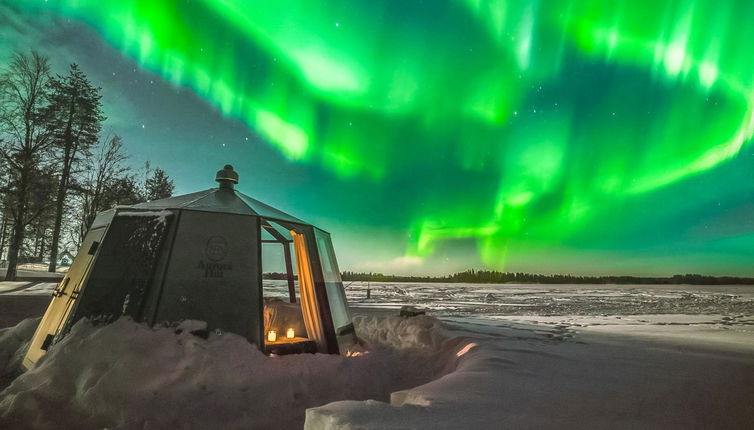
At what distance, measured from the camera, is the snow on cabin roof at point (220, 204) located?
554 centimetres

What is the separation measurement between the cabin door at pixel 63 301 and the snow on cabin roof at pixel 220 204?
3.26 ft

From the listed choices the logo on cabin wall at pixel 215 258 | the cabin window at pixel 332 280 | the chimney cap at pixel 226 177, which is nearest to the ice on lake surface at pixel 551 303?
the cabin window at pixel 332 280

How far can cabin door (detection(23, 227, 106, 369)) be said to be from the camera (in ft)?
16.6

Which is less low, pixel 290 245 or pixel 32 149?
pixel 32 149

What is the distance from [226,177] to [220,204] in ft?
3.14

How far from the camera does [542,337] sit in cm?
771

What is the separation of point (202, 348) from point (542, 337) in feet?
21.7

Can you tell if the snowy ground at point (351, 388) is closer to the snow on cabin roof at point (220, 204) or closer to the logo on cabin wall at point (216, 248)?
the logo on cabin wall at point (216, 248)

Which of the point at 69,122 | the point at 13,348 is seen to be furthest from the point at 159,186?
the point at 13,348

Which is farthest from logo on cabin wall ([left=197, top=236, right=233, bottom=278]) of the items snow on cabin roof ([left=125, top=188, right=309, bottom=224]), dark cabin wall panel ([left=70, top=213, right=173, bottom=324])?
dark cabin wall panel ([left=70, top=213, right=173, bottom=324])

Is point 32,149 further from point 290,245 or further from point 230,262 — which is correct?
point 230,262

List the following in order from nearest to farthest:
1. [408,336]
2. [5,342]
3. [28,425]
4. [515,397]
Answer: [515,397] → [28,425] → [5,342] → [408,336]

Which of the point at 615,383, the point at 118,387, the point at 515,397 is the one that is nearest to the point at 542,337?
the point at 615,383

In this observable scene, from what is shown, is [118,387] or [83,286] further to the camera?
[83,286]
